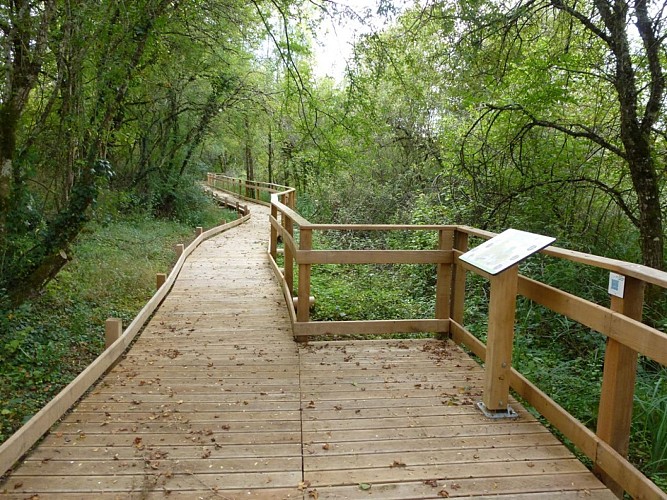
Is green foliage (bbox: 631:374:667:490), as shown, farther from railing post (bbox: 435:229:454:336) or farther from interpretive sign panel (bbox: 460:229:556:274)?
railing post (bbox: 435:229:454:336)

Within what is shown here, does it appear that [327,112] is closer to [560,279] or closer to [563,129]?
[563,129]

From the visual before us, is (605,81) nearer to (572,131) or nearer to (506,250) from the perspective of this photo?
(572,131)

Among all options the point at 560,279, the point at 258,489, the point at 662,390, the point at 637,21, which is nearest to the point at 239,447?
the point at 258,489

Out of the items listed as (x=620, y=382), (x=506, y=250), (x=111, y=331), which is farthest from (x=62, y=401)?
(x=620, y=382)

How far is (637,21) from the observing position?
4.81 m

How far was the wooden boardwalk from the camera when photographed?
8.30 feet

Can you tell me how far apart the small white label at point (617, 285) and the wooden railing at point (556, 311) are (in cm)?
2

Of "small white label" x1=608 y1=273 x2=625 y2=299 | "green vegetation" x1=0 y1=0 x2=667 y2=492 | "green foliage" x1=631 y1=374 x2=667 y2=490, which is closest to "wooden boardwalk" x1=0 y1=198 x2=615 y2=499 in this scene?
"green foliage" x1=631 y1=374 x2=667 y2=490

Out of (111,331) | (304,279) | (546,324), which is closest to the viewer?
(111,331)

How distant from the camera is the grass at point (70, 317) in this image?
4.62 meters

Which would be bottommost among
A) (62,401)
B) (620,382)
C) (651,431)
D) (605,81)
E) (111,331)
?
(651,431)

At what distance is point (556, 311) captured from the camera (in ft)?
10.1

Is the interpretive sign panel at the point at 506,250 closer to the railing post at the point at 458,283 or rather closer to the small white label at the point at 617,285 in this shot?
the small white label at the point at 617,285

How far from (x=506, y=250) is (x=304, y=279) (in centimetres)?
211
